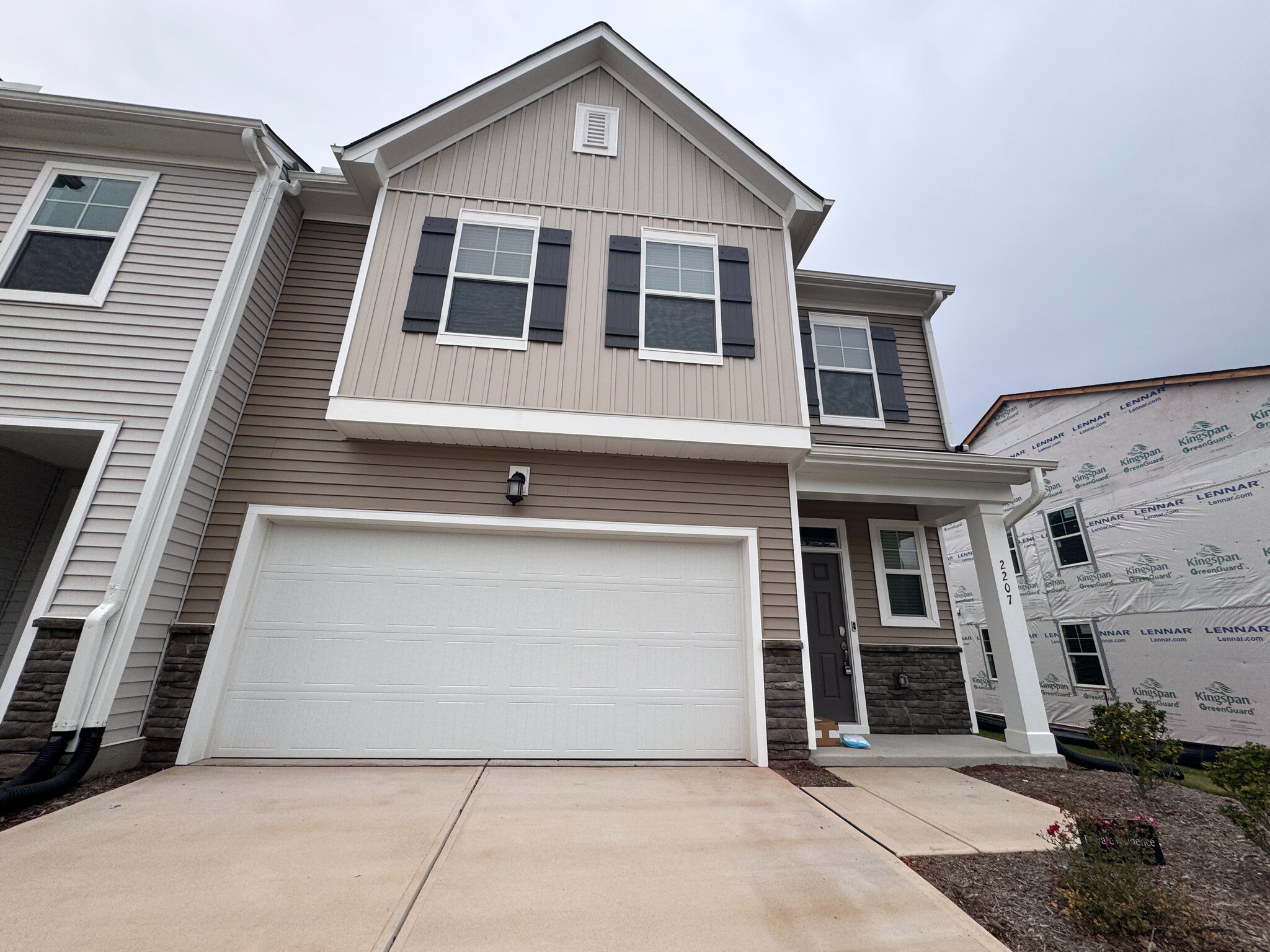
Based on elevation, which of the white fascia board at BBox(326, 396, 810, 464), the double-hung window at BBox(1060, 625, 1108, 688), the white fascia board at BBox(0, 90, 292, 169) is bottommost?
the double-hung window at BBox(1060, 625, 1108, 688)

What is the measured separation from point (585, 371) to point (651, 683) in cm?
295

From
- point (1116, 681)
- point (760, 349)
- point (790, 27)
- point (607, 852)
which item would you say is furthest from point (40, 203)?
point (790, 27)

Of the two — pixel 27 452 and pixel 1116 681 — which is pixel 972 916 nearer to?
pixel 27 452

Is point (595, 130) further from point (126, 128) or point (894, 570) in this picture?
point (894, 570)

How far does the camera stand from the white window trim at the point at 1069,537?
9.23 meters

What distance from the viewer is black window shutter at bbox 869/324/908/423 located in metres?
6.69

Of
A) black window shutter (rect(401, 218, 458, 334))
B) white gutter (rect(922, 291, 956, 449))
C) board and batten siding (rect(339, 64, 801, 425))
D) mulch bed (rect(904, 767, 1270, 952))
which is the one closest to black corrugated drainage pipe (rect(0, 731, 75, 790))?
board and batten siding (rect(339, 64, 801, 425))

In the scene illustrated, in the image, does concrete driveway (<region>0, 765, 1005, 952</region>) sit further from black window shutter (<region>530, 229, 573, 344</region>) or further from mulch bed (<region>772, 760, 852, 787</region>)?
black window shutter (<region>530, 229, 573, 344</region>)

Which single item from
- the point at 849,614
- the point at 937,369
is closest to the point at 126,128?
the point at 849,614

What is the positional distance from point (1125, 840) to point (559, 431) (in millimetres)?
4358

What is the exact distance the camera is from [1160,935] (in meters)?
2.02

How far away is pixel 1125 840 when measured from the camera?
2506 mm

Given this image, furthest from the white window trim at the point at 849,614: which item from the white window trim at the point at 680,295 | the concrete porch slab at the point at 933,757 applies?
the white window trim at the point at 680,295

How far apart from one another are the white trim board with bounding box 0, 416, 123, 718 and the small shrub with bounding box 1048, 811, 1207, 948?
6.36 meters
